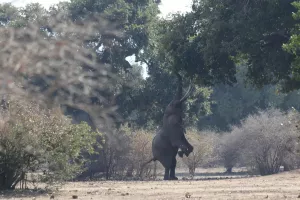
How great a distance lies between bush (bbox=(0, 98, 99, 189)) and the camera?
19.3m

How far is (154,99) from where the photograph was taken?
46500mm

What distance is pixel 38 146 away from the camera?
63.9 ft

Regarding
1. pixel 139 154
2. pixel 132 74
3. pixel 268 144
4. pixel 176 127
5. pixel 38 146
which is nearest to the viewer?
pixel 38 146

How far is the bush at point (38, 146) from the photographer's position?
19344 millimetres

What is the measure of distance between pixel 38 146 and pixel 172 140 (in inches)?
584

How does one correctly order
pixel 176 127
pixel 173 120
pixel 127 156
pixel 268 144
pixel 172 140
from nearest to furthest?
1. pixel 176 127
2. pixel 173 120
3. pixel 172 140
4. pixel 268 144
5. pixel 127 156

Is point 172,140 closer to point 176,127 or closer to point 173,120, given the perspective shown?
point 176,127

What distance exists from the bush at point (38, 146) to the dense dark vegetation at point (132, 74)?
0.03 metres

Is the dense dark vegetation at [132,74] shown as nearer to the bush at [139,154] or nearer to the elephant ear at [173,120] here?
the bush at [139,154]

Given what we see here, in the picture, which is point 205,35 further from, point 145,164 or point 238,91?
point 238,91

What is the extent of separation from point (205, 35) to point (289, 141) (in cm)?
1249

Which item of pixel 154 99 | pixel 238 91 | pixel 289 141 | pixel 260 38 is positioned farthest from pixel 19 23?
pixel 238 91

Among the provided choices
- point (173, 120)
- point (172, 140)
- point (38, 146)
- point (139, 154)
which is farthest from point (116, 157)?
point (38, 146)

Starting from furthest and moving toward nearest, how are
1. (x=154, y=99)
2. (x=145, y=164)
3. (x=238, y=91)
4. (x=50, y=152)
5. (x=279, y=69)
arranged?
(x=238, y=91) < (x=154, y=99) < (x=145, y=164) < (x=279, y=69) < (x=50, y=152)
